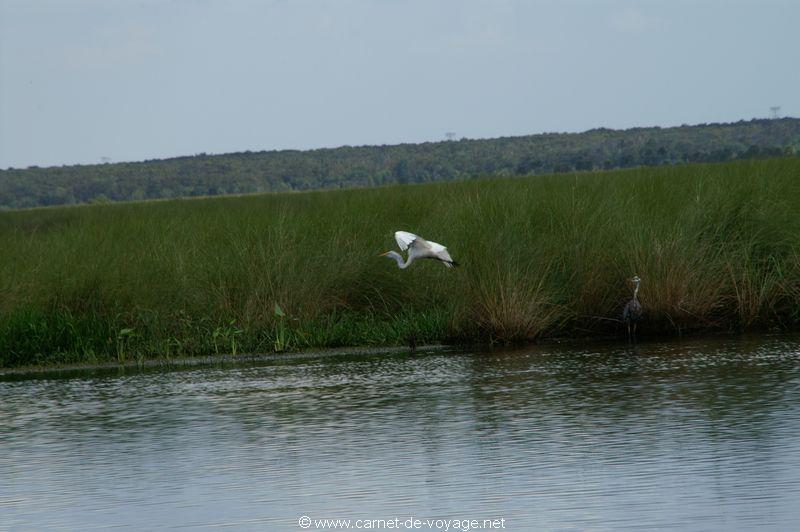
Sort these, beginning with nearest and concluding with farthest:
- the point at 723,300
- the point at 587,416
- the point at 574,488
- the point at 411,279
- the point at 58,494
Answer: the point at 574,488, the point at 58,494, the point at 587,416, the point at 723,300, the point at 411,279

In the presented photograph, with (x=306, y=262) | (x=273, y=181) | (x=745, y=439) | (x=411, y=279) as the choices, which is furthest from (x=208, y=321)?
(x=273, y=181)

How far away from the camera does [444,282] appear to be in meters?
15.2

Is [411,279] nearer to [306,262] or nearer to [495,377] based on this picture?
[306,262]

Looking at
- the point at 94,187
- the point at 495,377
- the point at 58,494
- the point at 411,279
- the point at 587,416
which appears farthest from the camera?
the point at 94,187

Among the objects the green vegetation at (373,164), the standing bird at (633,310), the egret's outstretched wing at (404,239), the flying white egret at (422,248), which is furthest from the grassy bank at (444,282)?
the green vegetation at (373,164)

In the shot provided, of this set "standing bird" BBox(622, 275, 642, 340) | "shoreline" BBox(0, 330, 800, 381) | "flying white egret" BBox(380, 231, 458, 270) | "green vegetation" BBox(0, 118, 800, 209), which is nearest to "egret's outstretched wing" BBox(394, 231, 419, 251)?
"flying white egret" BBox(380, 231, 458, 270)

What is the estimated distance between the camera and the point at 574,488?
25.3 feet

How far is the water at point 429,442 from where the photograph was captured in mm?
7516

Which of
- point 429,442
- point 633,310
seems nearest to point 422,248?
point 633,310

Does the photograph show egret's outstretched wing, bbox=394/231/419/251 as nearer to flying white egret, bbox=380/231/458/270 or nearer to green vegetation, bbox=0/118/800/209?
flying white egret, bbox=380/231/458/270

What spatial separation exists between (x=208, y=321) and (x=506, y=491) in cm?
791

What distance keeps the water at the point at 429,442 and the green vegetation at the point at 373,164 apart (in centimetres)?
5454

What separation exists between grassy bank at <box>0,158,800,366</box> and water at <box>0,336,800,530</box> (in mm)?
813

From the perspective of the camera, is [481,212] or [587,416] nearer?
[587,416]
